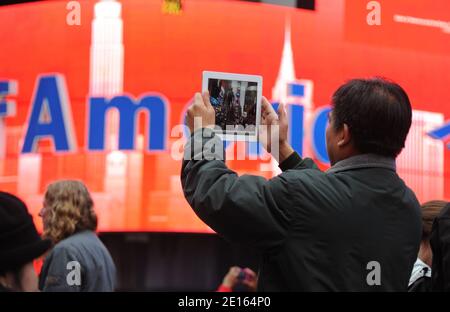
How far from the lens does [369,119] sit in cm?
234

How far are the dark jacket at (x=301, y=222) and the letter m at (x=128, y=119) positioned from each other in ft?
21.7

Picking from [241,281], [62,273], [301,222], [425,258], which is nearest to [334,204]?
[301,222]

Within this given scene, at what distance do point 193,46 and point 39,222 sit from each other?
288 cm

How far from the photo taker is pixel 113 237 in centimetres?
967

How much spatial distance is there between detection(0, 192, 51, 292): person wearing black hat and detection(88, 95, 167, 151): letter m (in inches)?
261

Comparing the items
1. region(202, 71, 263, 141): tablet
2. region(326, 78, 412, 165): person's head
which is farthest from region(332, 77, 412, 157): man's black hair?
region(202, 71, 263, 141): tablet

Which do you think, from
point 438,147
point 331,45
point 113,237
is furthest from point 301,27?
point 113,237

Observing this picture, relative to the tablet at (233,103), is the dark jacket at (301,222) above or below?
below

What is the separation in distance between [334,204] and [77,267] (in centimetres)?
233

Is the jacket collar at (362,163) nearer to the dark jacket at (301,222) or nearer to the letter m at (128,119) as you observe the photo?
the dark jacket at (301,222)

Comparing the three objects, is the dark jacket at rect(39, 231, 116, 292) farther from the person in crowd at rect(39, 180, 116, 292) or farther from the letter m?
the letter m

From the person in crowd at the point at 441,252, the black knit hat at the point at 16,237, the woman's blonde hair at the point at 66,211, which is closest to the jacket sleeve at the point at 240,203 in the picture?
the black knit hat at the point at 16,237

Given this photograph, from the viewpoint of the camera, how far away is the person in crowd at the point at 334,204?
2201mm
